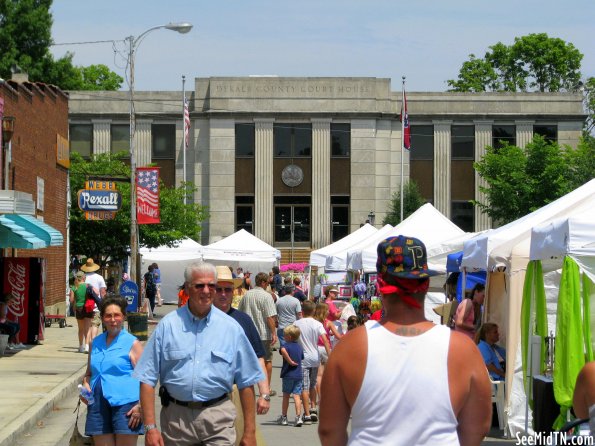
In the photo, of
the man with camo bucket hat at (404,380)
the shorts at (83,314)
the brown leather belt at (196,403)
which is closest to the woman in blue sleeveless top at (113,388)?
the brown leather belt at (196,403)

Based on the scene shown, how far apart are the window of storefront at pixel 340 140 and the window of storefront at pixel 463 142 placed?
590 centimetres

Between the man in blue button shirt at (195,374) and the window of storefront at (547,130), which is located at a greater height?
the window of storefront at (547,130)

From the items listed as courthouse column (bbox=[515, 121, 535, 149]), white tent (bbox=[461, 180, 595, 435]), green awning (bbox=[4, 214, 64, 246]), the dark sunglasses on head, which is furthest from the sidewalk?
courthouse column (bbox=[515, 121, 535, 149])

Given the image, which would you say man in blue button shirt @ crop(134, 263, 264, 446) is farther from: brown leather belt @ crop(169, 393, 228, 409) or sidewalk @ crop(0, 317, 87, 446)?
sidewalk @ crop(0, 317, 87, 446)

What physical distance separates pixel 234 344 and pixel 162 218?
3694 cm

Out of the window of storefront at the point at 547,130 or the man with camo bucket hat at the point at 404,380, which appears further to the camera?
the window of storefront at the point at 547,130

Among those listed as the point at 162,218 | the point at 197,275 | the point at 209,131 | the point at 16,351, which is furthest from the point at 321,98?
the point at 197,275

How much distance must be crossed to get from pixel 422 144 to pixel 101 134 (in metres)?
17.8

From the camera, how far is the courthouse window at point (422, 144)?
6469 cm

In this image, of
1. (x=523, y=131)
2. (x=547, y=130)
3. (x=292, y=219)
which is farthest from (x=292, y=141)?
(x=547, y=130)

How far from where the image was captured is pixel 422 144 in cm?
6488

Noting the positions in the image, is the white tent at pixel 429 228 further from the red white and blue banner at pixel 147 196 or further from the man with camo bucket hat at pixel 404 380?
the man with camo bucket hat at pixel 404 380

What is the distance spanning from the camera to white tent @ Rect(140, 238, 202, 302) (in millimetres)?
Result: 47125

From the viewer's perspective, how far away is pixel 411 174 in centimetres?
6494
